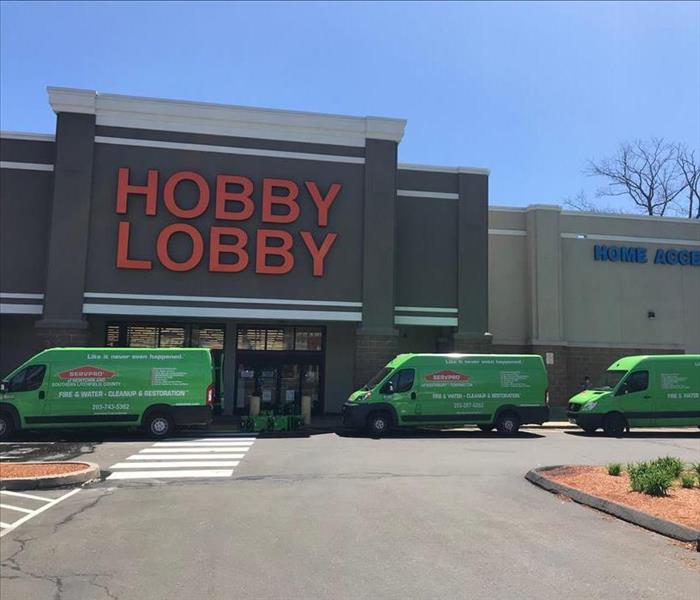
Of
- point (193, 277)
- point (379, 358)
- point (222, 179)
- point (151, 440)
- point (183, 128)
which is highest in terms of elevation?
point (183, 128)

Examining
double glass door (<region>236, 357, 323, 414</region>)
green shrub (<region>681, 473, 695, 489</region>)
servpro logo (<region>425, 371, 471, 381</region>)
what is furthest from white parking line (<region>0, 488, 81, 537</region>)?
double glass door (<region>236, 357, 323, 414</region>)

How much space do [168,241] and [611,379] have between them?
52.7 ft

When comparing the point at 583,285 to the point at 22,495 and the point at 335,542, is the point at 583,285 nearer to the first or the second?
the point at 335,542

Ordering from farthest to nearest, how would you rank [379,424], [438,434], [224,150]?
1. [224,150]
2. [438,434]
3. [379,424]

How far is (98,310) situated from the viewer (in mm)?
22703

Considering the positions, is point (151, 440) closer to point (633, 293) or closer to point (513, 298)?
point (513, 298)

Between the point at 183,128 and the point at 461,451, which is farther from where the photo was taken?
the point at 183,128

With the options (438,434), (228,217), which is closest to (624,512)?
(438,434)

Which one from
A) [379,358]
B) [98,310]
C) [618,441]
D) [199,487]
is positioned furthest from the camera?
[379,358]

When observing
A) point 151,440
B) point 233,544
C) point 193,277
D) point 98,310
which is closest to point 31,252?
point 98,310

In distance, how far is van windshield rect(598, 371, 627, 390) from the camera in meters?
21.0

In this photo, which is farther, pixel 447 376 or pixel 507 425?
pixel 507 425

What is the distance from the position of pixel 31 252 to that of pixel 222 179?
7.24 meters

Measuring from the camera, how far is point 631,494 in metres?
9.02
